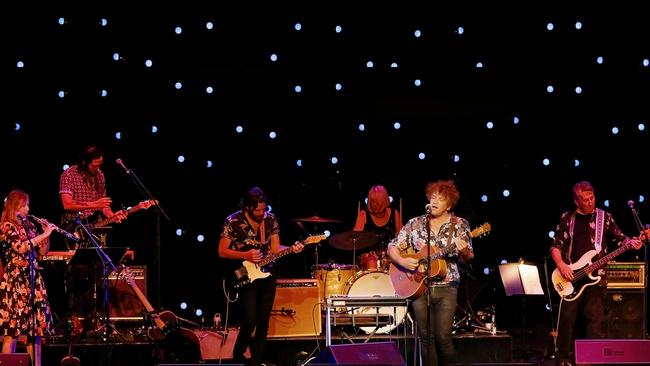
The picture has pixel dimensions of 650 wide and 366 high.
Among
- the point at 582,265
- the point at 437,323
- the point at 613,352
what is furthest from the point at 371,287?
the point at 613,352

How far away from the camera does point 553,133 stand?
1221 cm

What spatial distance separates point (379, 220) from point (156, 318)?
2.80 meters

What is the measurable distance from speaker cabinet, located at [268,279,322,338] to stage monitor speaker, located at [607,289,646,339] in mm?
3095

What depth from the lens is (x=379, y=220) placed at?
36.8 feet

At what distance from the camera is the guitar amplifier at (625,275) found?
10.3m

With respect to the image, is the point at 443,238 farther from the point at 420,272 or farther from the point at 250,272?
the point at 250,272

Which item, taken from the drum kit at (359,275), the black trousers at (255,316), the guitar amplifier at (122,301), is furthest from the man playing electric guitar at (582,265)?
the guitar amplifier at (122,301)

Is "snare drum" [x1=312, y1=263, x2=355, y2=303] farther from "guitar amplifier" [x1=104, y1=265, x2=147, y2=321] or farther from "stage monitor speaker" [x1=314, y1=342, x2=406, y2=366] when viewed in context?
"stage monitor speaker" [x1=314, y1=342, x2=406, y2=366]

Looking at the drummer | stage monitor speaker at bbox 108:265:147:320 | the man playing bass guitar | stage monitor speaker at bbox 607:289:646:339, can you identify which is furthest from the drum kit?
the man playing bass guitar

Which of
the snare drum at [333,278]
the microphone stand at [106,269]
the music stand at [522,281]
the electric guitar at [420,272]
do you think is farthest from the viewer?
the snare drum at [333,278]

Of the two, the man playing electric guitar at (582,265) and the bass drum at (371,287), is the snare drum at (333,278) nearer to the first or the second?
the bass drum at (371,287)

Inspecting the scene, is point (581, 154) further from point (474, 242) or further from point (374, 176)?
point (374, 176)

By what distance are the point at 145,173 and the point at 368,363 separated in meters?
5.23

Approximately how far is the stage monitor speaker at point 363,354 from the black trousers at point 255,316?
7.01 feet
